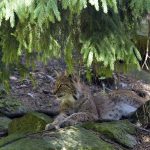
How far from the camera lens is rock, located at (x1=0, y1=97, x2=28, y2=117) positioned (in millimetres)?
7576

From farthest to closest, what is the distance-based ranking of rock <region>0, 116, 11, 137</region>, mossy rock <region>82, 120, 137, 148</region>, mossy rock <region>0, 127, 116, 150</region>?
rock <region>0, 116, 11, 137</region>
mossy rock <region>82, 120, 137, 148</region>
mossy rock <region>0, 127, 116, 150</region>

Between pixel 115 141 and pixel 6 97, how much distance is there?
3.31m

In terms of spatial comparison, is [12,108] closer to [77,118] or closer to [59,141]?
[77,118]

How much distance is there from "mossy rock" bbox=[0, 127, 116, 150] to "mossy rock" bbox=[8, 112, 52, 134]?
0.62m

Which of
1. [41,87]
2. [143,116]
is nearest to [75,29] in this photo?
[143,116]

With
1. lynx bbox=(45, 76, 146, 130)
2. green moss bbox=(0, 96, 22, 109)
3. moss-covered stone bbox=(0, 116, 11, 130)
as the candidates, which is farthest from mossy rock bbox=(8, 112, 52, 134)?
green moss bbox=(0, 96, 22, 109)

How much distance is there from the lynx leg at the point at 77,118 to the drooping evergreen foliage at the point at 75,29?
1.38m

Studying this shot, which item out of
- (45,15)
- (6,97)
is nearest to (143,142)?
(45,15)

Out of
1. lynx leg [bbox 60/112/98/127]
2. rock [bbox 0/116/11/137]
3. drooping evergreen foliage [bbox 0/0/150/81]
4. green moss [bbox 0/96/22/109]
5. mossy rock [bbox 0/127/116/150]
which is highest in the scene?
drooping evergreen foliage [bbox 0/0/150/81]

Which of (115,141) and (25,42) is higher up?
(25,42)

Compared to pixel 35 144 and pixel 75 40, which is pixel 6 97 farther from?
pixel 75 40

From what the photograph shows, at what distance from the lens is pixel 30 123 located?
6055 mm

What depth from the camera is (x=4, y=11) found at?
3656 mm

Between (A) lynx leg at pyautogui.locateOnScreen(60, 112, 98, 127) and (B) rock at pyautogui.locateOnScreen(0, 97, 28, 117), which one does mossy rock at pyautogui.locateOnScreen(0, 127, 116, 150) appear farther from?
(B) rock at pyautogui.locateOnScreen(0, 97, 28, 117)
